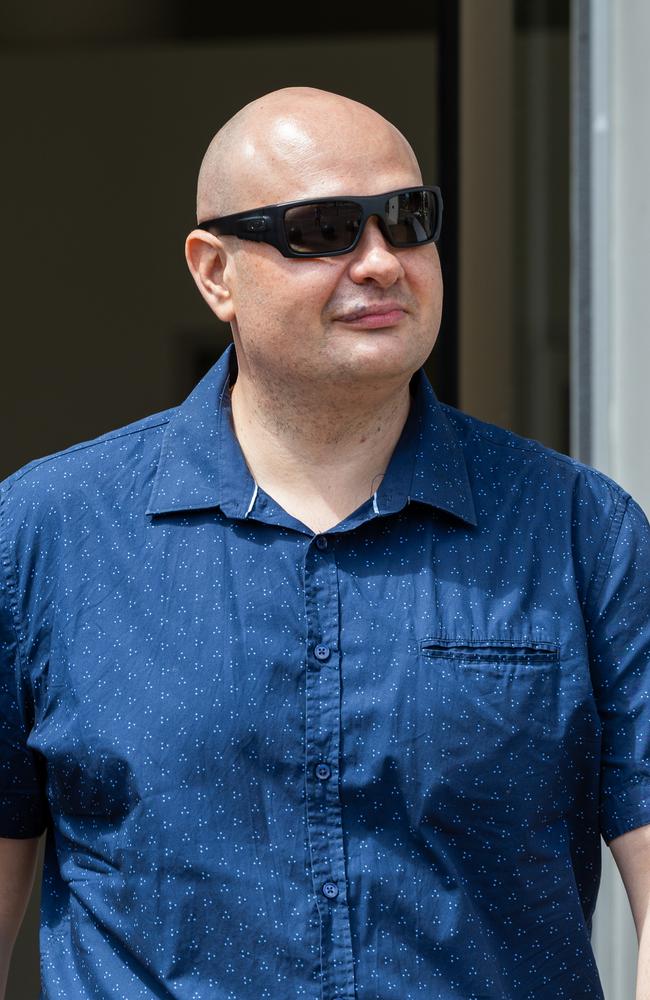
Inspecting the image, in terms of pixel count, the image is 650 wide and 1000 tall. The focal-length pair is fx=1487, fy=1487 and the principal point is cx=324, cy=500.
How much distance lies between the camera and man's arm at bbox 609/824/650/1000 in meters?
1.62

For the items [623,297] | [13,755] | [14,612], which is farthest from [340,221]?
[623,297]

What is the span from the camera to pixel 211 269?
1837 mm

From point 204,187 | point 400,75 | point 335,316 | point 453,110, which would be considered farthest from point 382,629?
point 400,75

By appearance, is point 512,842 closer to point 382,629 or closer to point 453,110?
point 382,629

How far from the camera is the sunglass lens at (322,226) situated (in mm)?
1651

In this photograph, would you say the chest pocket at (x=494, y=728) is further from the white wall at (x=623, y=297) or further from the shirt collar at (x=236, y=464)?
the white wall at (x=623, y=297)

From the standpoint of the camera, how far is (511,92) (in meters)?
4.79

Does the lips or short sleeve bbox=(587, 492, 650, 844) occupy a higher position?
the lips

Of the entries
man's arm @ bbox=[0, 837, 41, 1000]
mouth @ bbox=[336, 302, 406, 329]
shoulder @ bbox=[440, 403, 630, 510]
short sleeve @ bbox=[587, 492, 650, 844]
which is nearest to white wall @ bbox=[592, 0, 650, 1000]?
shoulder @ bbox=[440, 403, 630, 510]

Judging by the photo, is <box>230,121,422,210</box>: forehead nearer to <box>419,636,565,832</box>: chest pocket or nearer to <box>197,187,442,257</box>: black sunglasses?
<box>197,187,442,257</box>: black sunglasses

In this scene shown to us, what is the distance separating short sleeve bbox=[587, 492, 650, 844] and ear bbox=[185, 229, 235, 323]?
1.80 ft

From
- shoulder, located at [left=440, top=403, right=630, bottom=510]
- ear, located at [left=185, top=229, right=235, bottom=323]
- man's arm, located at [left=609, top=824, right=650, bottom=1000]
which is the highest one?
ear, located at [left=185, top=229, right=235, bottom=323]

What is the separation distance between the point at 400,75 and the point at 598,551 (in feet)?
19.1

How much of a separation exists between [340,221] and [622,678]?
600 millimetres
